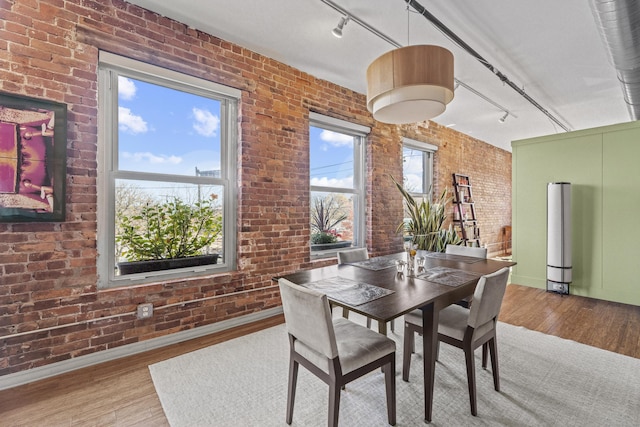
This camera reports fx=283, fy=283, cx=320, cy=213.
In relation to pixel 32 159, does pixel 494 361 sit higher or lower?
lower

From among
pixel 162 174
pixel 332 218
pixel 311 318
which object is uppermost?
pixel 162 174

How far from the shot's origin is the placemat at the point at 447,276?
1.95 m

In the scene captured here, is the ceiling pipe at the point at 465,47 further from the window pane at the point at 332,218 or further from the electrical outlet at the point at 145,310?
the electrical outlet at the point at 145,310

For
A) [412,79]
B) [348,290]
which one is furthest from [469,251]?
[412,79]

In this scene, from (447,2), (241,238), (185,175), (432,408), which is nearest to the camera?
(432,408)

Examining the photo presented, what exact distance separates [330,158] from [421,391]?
3.06m

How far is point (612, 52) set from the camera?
250 centimetres

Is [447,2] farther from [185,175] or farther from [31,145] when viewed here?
[31,145]

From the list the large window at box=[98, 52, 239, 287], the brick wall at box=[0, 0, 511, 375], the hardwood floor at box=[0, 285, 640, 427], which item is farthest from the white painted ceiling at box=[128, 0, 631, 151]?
the hardwood floor at box=[0, 285, 640, 427]

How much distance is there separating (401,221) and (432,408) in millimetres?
3419

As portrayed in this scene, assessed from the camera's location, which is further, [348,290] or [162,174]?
[162,174]

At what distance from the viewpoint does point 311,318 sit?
4.73 ft

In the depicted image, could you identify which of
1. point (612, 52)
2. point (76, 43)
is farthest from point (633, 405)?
point (76, 43)

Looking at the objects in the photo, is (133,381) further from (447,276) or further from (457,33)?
(457,33)
